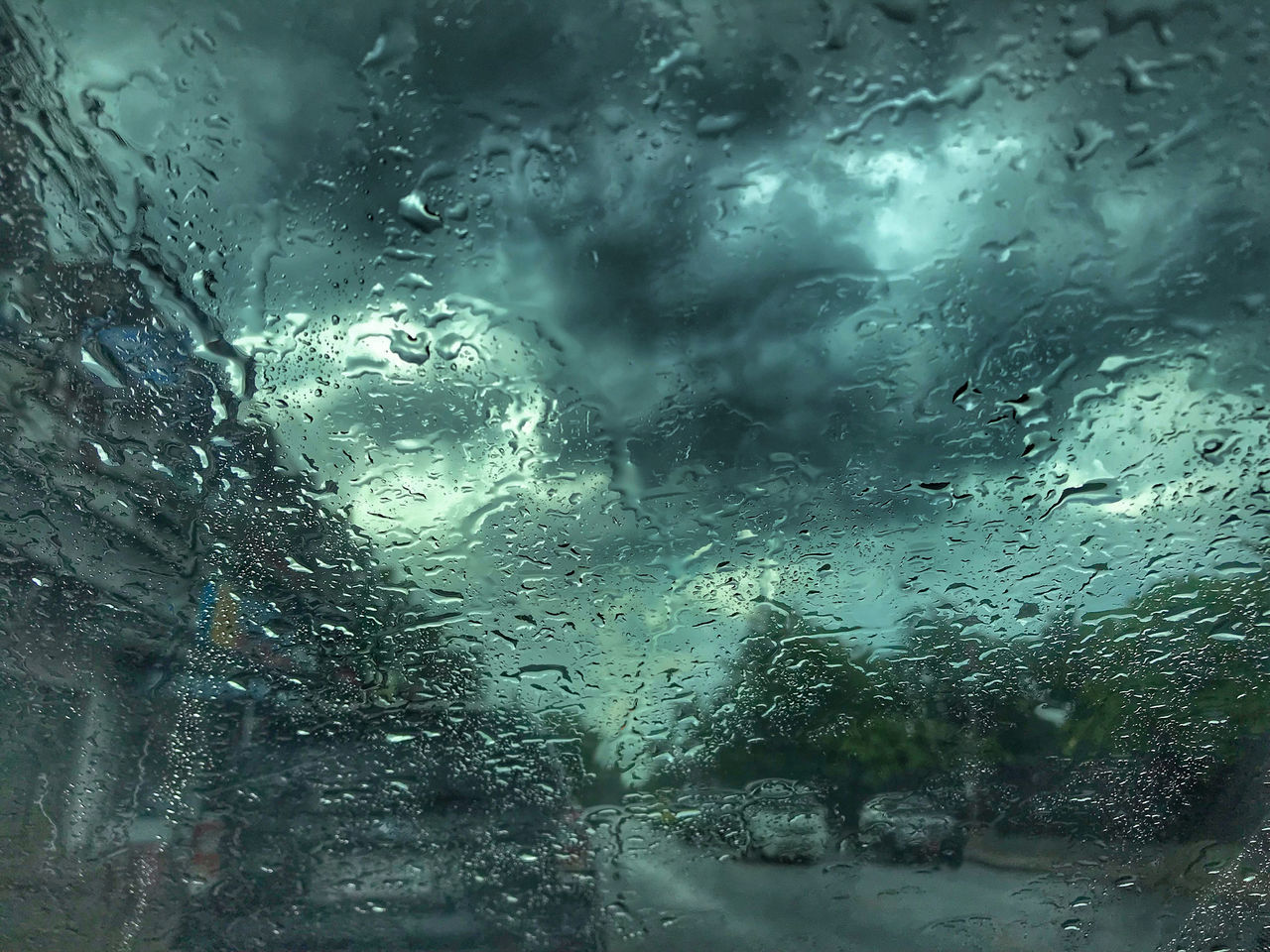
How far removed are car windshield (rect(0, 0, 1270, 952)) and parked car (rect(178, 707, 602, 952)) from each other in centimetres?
3

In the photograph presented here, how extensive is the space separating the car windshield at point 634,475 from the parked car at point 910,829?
3cm

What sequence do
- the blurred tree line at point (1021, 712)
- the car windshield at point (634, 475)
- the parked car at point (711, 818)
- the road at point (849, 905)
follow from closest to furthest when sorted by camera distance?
1. the car windshield at point (634, 475)
2. the blurred tree line at point (1021, 712)
3. the parked car at point (711, 818)
4. the road at point (849, 905)

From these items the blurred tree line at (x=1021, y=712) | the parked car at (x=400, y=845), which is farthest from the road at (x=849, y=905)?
the blurred tree line at (x=1021, y=712)

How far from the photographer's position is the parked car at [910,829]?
4.18 meters

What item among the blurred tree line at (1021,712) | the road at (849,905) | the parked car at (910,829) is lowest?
the road at (849,905)

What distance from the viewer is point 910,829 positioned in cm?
424

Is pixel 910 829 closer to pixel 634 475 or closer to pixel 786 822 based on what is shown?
pixel 786 822

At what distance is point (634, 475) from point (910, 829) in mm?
2602

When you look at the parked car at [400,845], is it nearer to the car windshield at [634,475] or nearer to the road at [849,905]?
the car windshield at [634,475]

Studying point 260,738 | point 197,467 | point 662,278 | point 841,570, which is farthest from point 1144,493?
point 260,738

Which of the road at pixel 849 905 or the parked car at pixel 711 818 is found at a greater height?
the parked car at pixel 711 818

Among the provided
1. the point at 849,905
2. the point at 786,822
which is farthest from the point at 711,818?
the point at 849,905

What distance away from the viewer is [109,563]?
3490mm

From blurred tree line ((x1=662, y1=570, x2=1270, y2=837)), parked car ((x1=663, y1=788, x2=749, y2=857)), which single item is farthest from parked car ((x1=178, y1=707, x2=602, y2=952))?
blurred tree line ((x1=662, y1=570, x2=1270, y2=837))
